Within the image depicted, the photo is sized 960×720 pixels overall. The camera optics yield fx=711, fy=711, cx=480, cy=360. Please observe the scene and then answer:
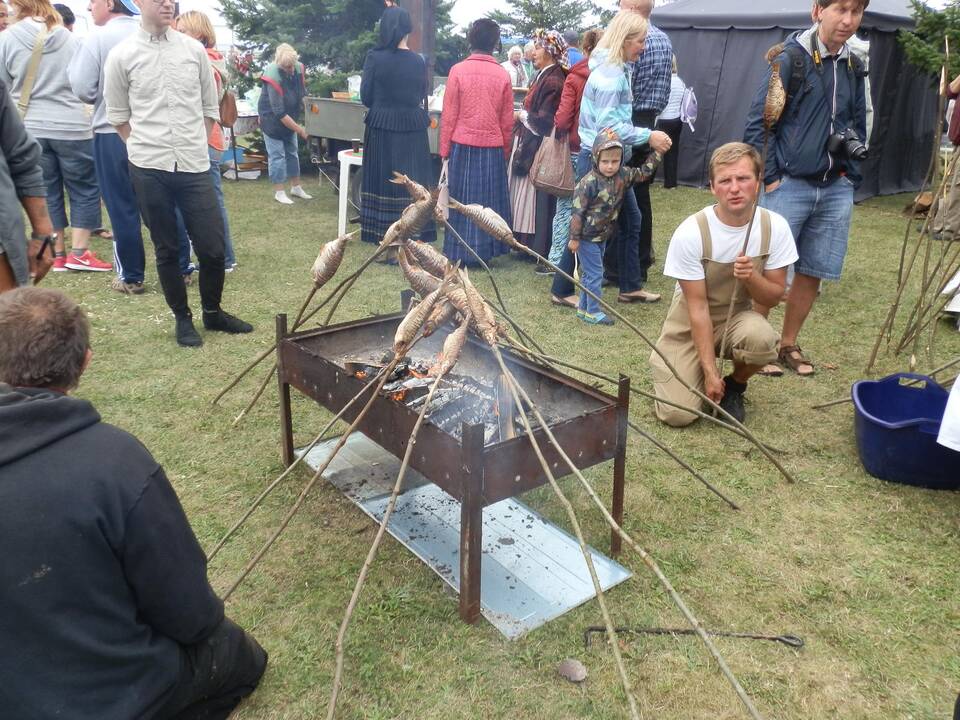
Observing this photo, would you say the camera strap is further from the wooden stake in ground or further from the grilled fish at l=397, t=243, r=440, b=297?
the wooden stake in ground

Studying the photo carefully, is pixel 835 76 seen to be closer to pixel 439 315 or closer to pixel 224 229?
pixel 439 315

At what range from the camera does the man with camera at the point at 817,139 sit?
4.13 metres

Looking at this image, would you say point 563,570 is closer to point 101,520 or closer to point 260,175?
point 101,520

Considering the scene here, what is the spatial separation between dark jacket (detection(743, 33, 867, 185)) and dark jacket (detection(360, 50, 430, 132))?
329 centimetres

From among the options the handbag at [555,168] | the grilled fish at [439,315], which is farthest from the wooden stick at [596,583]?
the handbag at [555,168]

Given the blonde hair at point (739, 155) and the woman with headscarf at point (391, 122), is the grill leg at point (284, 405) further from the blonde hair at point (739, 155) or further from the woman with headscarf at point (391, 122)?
the woman with headscarf at point (391, 122)

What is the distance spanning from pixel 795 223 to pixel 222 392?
3528 mm

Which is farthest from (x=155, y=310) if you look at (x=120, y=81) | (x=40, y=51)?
(x=40, y=51)

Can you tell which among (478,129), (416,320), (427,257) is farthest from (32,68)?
(416,320)

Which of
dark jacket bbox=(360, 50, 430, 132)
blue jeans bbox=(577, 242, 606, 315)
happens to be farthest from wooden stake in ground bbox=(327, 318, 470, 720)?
dark jacket bbox=(360, 50, 430, 132)

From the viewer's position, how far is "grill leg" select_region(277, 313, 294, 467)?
3282 millimetres

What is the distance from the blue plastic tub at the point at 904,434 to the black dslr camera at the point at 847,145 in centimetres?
138

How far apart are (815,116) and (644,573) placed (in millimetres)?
3000

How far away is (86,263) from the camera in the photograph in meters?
6.28
